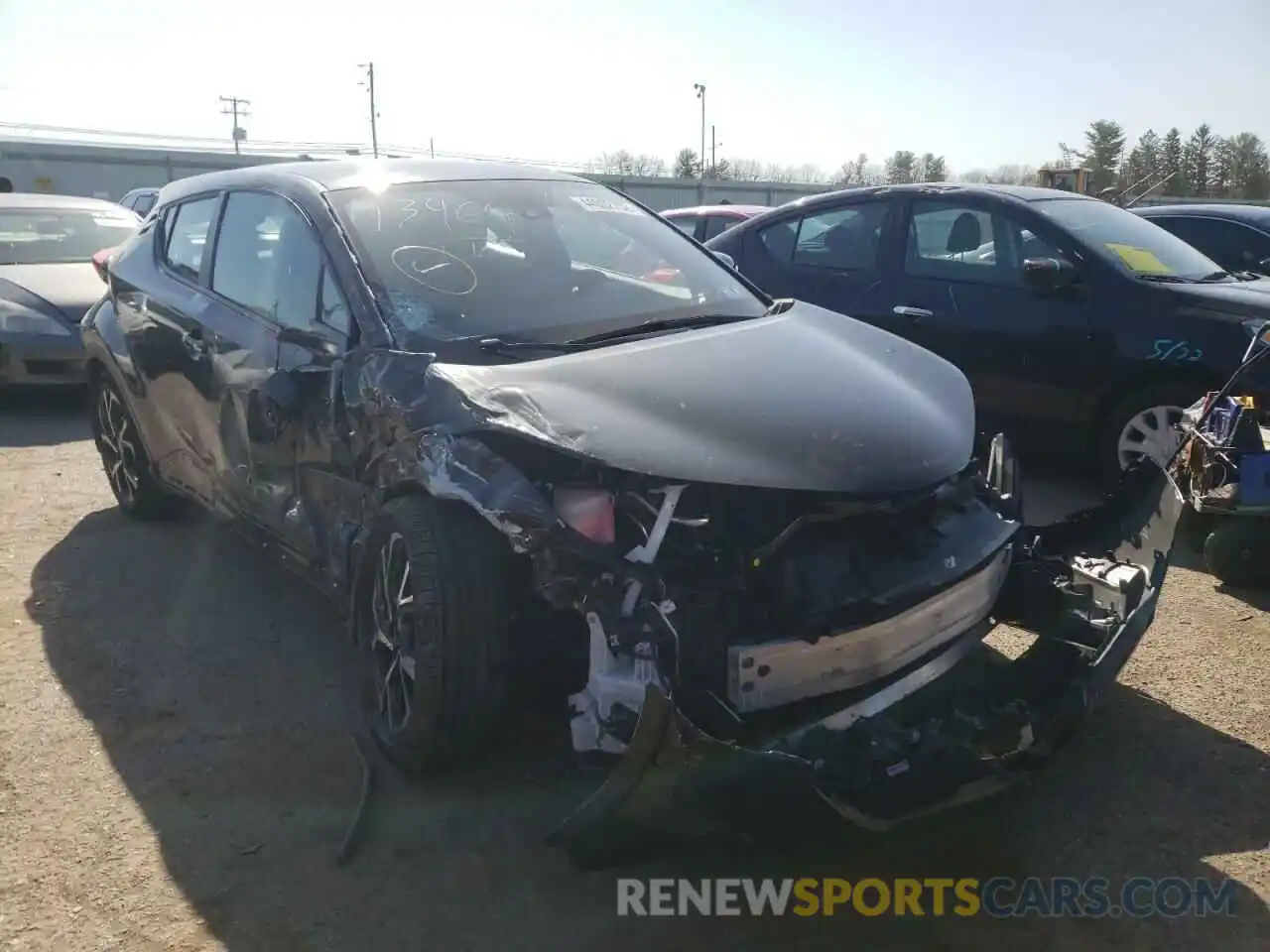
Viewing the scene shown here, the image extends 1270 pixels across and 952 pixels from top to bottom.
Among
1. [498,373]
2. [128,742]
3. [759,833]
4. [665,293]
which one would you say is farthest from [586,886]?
[665,293]

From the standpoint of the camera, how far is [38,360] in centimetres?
791

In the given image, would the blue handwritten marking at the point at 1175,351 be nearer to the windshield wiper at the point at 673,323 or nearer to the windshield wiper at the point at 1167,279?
Result: the windshield wiper at the point at 1167,279

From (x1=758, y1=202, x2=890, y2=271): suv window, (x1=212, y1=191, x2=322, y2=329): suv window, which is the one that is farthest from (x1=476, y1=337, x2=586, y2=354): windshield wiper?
(x1=758, y1=202, x2=890, y2=271): suv window

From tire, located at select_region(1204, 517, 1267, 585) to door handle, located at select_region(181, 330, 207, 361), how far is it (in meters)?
4.11

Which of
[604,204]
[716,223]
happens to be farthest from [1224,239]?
[604,204]

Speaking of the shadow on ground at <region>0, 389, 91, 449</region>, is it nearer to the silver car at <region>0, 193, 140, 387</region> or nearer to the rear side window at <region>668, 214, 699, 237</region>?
the silver car at <region>0, 193, 140, 387</region>

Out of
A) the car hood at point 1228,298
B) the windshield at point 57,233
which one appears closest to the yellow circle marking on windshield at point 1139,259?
the car hood at point 1228,298

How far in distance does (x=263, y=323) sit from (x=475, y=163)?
112 cm

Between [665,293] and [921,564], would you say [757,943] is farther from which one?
[665,293]

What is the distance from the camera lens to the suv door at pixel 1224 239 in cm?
809

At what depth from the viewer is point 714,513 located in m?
2.65

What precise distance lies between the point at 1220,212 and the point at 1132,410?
3.91 m

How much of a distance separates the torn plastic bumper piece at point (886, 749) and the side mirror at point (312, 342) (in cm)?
169

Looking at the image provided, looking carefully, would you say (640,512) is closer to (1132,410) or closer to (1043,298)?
(1132,410)
